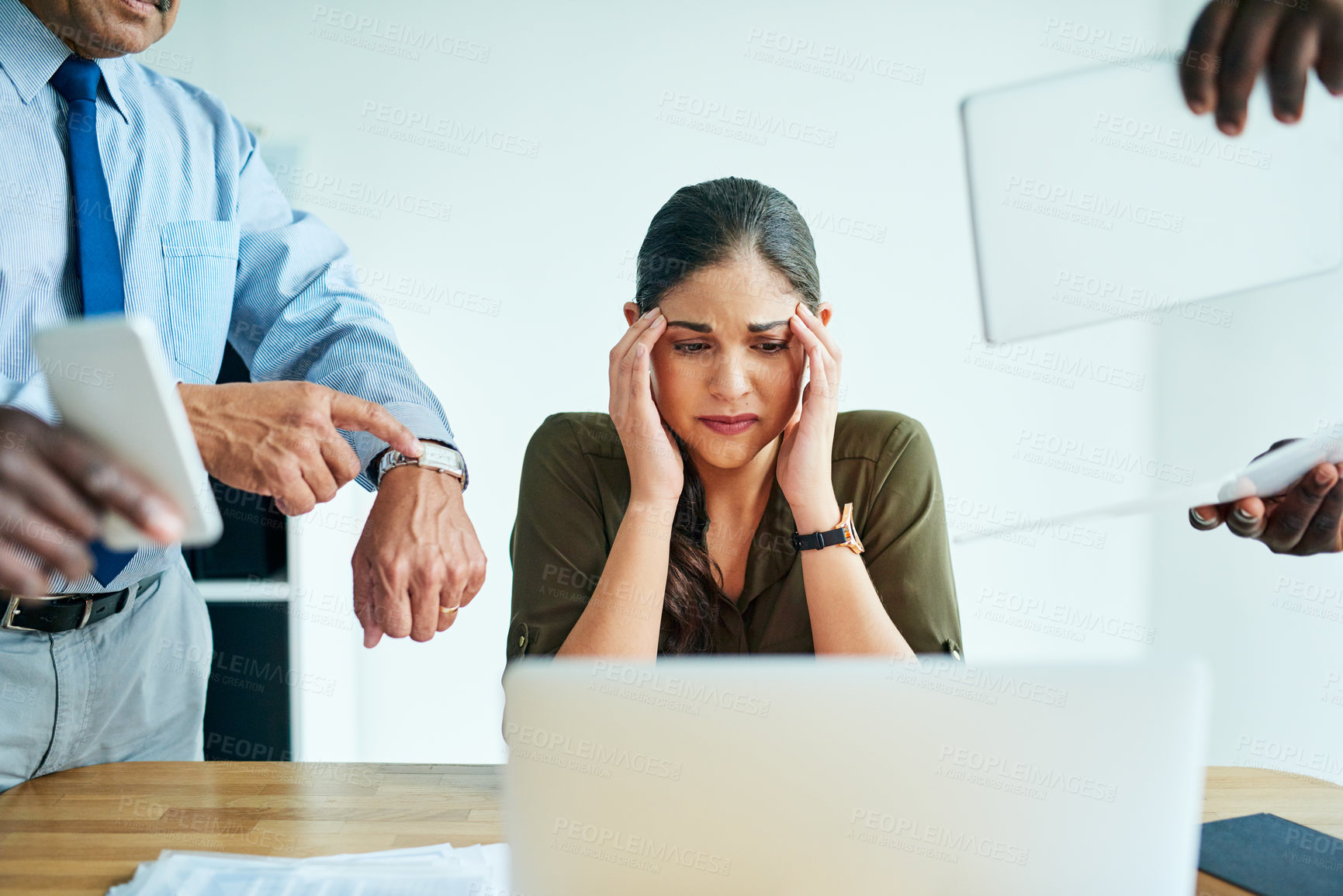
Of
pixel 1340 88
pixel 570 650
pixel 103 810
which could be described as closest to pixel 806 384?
pixel 570 650

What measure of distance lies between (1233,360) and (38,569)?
118 inches

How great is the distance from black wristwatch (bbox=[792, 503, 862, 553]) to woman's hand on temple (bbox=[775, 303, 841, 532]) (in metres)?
0.02

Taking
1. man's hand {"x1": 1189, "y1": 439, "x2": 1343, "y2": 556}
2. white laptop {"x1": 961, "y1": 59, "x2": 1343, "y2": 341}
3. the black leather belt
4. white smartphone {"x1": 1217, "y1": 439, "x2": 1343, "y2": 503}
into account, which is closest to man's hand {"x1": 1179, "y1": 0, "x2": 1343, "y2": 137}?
white laptop {"x1": 961, "y1": 59, "x2": 1343, "y2": 341}

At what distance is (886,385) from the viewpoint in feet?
10.2

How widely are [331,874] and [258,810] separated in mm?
241

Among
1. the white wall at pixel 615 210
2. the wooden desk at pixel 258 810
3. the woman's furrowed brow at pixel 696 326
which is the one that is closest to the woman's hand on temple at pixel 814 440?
the woman's furrowed brow at pixel 696 326

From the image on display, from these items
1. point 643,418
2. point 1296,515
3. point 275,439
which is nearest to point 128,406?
point 275,439

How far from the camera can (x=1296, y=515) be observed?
137 centimetres

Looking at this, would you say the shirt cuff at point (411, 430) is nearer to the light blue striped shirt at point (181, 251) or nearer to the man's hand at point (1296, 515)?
the light blue striped shirt at point (181, 251)

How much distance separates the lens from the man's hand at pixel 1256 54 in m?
1.03

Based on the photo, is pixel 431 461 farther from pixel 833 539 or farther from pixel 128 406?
pixel 833 539

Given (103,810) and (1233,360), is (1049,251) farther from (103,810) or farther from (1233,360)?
(1233,360)

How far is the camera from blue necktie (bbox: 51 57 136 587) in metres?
1.42

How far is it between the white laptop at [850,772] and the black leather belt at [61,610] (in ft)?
3.36
